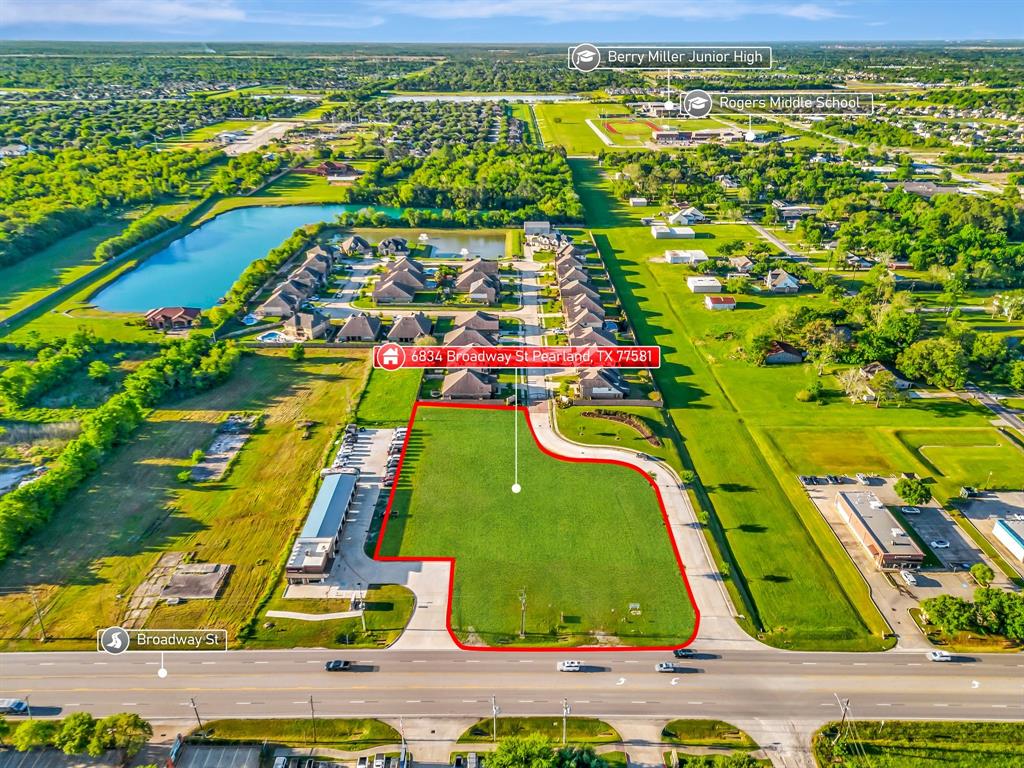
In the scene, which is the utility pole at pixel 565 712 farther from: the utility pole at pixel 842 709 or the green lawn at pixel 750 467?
the utility pole at pixel 842 709

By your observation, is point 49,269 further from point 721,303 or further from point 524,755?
point 524,755

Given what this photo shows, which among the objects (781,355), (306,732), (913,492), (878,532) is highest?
(781,355)

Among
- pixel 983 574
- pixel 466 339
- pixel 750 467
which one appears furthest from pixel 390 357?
pixel 983 574

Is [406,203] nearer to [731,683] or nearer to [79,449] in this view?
[79,449]

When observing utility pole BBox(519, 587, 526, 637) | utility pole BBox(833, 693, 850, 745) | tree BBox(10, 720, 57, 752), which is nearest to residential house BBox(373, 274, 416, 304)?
utility pole BBox(519, 587, 526, 637)

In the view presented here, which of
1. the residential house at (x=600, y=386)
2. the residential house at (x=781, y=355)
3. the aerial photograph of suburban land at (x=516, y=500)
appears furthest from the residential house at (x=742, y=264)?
the residential house at (x=600, y=386)

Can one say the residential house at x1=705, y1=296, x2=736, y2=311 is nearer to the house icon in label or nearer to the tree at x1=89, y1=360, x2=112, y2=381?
the house icon in label

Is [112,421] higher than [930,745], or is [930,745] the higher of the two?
[112,421]
